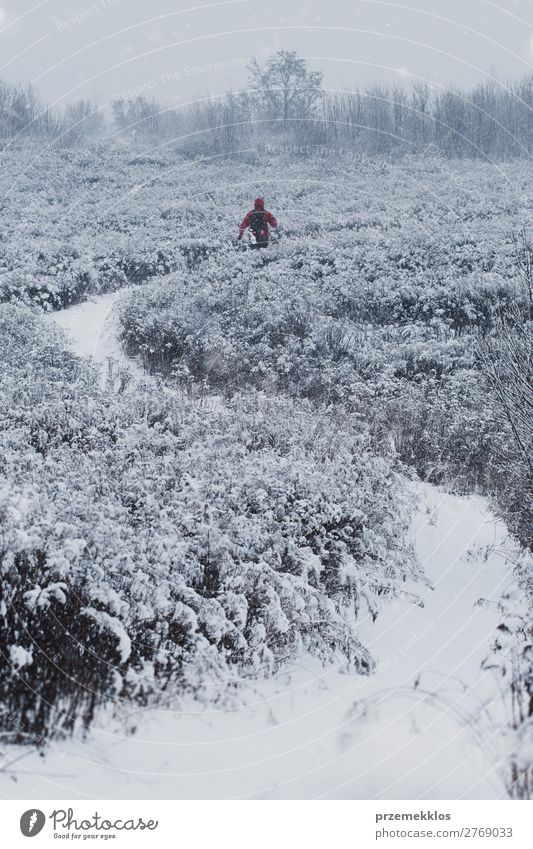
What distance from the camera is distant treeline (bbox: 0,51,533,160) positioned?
139 ft

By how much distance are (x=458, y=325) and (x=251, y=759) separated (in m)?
11.3

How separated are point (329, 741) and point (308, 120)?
1834 inches

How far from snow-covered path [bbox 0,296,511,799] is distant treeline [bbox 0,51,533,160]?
40.4 m

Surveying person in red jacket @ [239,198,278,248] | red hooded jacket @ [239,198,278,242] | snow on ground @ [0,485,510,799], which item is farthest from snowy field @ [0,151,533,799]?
person in red jacket @ [239,198,278,248]

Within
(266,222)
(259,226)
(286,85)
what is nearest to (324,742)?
(259,226)

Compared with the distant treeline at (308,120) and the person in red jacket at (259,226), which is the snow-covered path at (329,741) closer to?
the person in red jacket at (259,226)

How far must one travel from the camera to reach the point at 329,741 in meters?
5.10

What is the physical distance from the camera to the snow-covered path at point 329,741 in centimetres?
464

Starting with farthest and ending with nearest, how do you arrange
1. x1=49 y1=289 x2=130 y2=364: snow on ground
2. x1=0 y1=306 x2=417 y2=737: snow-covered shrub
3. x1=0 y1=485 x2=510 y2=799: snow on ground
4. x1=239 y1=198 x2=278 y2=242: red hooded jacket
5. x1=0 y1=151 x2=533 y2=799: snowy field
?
x1=239 y1=198 x2=278 y2=242: red hooded jacket, x1=49 y1=289 x2=130 y2=364: snow on ground, x1=0 y1=306 x2=417 y2=737: snow-covered shrub, x1=0 y1=151 x2=533 y2=799: snowy field, x1=0 y1=485 x2=510 y2=799: snow on ground

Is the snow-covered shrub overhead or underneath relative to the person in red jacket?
underneath

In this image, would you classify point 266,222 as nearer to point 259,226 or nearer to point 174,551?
point 259,226

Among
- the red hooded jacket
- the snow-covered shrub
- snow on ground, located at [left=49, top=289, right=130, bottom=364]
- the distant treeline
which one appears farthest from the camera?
the distant treeline

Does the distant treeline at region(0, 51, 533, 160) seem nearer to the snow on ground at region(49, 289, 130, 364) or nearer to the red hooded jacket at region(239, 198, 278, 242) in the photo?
the red hooded jacket at region(239, 198, 278, 242)

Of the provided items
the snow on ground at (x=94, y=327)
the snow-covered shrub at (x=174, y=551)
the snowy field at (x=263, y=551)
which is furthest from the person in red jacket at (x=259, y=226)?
the snow-covered shrub at (x=174, y=551)
